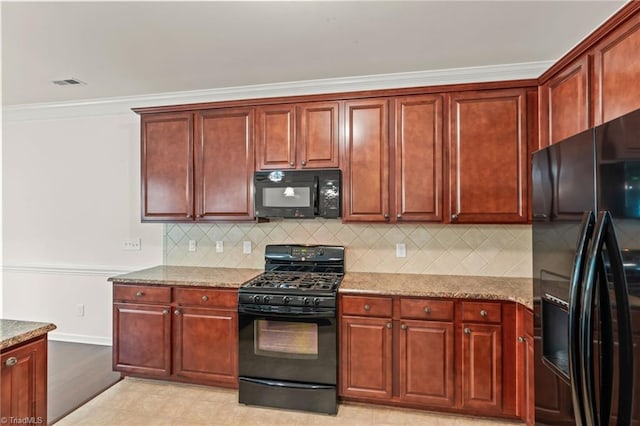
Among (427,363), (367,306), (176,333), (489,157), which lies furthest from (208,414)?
(489,157)

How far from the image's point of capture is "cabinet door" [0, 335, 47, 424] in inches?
61.5

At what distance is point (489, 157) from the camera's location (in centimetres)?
270

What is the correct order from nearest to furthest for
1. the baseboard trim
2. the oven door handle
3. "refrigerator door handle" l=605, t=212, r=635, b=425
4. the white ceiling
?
1. "refrigerator door handle" l=605, t=212, r=635, b=425
2. the white ceiling
3. the oven door handle
4. the baseboard trim

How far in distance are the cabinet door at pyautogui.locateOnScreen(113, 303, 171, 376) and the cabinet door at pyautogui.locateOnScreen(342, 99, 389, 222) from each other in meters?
1.77

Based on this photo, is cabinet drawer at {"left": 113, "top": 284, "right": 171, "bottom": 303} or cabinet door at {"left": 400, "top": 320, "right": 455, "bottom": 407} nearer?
cabinet door at {"left": 400, "top": 320, "right": 455, "bottom": 407}

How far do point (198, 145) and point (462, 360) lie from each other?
9.02 feet

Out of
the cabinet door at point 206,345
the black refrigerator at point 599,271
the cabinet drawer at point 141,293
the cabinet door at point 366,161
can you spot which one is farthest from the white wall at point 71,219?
the black refrigerator at point 599,271

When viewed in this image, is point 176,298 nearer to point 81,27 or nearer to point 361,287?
point 361,287

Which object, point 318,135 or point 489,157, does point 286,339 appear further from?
point 489,157

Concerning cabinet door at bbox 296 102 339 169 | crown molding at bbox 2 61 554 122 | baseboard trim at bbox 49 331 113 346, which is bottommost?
baseboard trim at bbox 49 331 113 346

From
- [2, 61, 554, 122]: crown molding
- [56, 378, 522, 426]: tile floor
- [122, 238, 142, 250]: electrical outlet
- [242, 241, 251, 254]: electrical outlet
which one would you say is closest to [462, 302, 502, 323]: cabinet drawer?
[56, 378, 522, 426]: tile floor

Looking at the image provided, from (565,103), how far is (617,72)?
0.50 m

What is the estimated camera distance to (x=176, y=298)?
292 cm

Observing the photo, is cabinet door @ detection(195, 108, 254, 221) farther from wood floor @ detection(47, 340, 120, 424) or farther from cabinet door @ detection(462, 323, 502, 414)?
→ cabinet door @ detection(462, 323, 502, 414)
